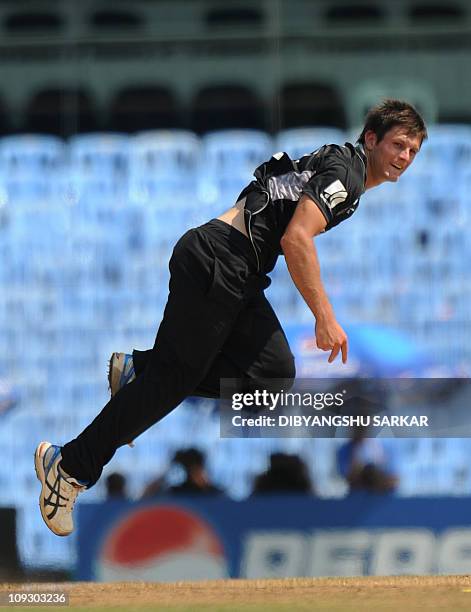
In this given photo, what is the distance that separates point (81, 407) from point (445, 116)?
7.50 feet

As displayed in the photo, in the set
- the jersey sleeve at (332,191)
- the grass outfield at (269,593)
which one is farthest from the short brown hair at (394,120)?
the grass outfield at (269,593)

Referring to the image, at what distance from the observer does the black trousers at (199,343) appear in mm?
4336

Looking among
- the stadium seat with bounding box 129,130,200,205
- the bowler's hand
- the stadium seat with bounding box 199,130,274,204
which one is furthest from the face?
the stadium seat with bounding box 129,130,200,205

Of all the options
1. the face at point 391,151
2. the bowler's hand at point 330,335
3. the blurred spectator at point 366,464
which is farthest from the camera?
the blurred spectator at point 366,464

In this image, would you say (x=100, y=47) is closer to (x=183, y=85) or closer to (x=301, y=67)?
(x=183, y=85)

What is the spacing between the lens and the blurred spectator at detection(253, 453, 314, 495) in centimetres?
611

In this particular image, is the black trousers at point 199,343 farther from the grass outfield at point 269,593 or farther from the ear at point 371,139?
the grass outfield at point 269,593

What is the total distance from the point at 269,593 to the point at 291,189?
7.94 feet

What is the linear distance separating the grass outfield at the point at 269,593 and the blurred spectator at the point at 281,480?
1.47 feet

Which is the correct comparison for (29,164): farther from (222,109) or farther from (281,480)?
(281,480)

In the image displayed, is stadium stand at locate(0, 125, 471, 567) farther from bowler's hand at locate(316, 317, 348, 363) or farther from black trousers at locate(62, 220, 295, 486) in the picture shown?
bowler's hand at locate(316, 317, 348, 363)

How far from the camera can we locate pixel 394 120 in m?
4.48

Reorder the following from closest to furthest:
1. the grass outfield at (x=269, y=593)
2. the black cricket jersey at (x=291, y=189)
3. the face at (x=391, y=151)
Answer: the black cricket jersey at (x=291, y=189) → the face at (x=391, y=151) → the grass outfield at (x=269, y=593)

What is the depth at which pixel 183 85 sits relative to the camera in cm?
618
